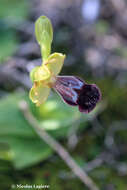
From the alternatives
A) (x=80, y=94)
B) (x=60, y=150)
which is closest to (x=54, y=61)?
(x=80, y=94)

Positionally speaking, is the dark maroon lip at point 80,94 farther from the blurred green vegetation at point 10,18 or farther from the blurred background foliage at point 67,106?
the blurred green vegetation at point 10,18

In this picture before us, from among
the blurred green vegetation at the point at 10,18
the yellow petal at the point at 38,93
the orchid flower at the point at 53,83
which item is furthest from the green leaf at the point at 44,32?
the blurred green vegetation at the point at 10,18

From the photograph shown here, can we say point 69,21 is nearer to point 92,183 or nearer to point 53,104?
point 53,104

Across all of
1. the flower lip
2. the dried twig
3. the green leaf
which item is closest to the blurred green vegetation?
the dried twig

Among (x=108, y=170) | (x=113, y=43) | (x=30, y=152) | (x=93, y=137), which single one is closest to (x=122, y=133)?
(x=93, y=137)

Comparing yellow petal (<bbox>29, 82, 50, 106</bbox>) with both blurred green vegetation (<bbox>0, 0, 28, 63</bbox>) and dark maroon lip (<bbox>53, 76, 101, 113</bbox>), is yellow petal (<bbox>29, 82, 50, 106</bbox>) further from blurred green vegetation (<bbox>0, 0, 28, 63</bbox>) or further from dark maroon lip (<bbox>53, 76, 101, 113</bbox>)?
blurred green vegetation (<bbox>0, 0, 28, 63</bbox>)

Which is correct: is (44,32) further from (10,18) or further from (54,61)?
(10,18)
